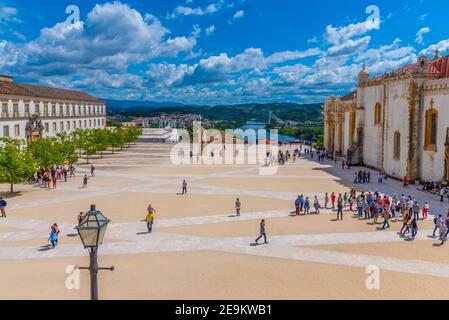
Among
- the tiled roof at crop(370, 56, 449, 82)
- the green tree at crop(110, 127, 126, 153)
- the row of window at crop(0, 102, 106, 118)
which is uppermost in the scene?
the tiled roof at crop(370, 56, 449, 82)

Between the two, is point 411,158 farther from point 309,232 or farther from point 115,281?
point 115,281

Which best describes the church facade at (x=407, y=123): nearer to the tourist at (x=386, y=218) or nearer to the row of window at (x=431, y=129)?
the row of window at (x=431, y=129)

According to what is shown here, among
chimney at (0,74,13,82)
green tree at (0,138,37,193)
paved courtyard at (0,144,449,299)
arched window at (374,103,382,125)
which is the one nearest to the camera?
paved courtyard at (0,144,449,299)

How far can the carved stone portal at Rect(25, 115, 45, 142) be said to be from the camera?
2003 inches

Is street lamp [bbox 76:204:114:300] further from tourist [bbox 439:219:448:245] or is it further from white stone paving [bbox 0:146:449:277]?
tourist [bbox 439:219:448:245]

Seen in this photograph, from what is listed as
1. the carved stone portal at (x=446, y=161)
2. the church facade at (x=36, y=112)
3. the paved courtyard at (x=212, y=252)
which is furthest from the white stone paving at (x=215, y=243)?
the church facade at (x=36, y=112)

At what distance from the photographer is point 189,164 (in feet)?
155

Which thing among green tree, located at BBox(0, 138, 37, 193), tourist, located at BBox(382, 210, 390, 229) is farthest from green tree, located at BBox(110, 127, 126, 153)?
tourist, located at BBox(382, 210, 390, 229)

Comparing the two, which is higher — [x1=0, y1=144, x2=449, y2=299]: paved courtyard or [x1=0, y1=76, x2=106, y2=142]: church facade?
[x1=0, y1=76, x2=106, y2=142]: church facade

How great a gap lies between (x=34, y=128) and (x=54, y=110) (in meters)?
10.2

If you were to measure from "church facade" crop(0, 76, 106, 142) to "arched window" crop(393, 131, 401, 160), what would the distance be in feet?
136

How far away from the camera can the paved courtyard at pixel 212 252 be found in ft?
40.5
